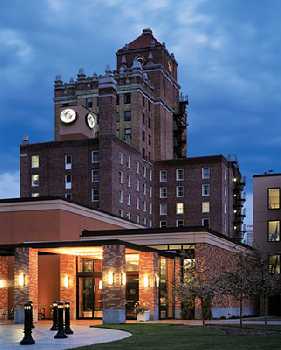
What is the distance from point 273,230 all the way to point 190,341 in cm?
4314

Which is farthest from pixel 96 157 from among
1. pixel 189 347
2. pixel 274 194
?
pixel 189 347

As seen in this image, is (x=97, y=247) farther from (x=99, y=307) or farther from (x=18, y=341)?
(x=18, y=341)

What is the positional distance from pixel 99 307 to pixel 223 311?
9.73m

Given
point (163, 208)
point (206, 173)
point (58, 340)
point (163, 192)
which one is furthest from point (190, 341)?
point (163, 192)

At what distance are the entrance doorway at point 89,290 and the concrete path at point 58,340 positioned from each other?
10.9 m

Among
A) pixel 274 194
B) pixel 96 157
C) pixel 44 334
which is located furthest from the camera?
pixel 96 157

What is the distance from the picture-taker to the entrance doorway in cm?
4703

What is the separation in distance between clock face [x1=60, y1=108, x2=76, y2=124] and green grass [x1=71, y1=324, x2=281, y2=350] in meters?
55.8

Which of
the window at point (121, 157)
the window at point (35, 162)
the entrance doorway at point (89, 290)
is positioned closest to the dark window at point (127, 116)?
the window at point (121, 157)

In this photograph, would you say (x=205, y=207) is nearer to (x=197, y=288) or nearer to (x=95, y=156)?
(x=95, y=156)

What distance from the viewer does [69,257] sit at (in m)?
47.2

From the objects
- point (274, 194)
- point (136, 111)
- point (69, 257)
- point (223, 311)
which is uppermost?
point (136, 111)

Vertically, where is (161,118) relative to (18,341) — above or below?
above

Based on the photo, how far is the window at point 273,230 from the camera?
68.4m
